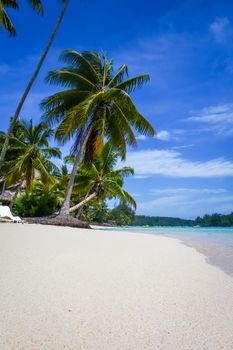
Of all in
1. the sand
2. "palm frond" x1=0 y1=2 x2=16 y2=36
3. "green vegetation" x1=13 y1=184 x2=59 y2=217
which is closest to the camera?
the sand

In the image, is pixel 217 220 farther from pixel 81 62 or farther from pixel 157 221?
pixel 81 62

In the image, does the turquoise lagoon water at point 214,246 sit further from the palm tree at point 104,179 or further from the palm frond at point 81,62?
the palm frond at point 81,62

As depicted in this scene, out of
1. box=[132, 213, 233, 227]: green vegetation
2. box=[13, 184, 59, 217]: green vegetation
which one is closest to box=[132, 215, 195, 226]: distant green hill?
box=[132, 213, 233, 227]: green vegetation

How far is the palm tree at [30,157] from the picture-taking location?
1880cm

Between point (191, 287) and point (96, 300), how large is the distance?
1.10 metres

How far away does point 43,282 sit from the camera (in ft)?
8.01

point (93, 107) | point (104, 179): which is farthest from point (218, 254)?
point (104, 179)

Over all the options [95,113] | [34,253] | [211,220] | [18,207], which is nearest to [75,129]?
[95,113]

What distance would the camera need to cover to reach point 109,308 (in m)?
1.92

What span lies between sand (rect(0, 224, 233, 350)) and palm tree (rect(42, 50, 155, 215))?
34.4 feet

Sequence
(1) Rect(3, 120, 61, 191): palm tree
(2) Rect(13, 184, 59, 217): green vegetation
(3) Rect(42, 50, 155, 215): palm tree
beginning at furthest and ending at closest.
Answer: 1. (2) Rect(13, 184, 59, 217): green vegetation
2. (1) Rect(3, 120, 61, 191): palm tree
3. (3) Rect(42, 50, 155, 215): palm tree

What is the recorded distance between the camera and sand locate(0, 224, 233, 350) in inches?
57.3

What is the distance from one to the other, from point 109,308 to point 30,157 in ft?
63.9

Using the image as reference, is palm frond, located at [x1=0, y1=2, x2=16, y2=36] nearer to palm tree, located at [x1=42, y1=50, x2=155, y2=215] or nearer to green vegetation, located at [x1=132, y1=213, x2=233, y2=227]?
palm tree, located at [x1=42, y1=50, x2=155, y2=215]
